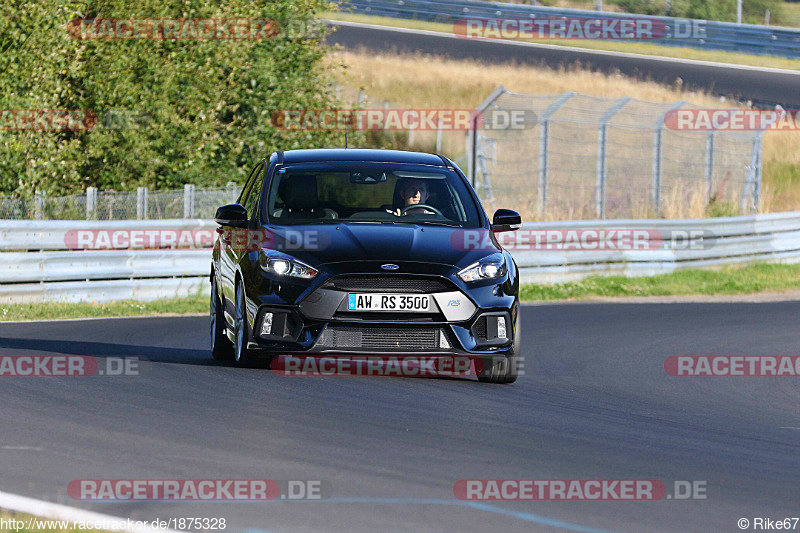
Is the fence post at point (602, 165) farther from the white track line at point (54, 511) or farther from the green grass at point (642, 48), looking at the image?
the green grass at point (642, 48)

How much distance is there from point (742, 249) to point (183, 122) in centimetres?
1029

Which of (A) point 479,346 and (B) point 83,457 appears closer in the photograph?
(B) point 83,457

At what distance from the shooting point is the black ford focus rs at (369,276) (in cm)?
945

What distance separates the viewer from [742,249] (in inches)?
990

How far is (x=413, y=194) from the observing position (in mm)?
10828

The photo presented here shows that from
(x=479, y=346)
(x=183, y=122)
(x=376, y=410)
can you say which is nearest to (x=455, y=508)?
(x=376, y=410)

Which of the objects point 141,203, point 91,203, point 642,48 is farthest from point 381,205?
point 642,48

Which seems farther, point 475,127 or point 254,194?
point 475,127

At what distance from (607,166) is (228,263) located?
87.9ft

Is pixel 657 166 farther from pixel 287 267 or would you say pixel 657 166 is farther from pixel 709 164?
pixel 287 267

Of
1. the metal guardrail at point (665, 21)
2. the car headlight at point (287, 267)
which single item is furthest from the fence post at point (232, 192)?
the metal guardrail at point (665, 21)

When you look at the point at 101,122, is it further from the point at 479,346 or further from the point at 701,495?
the point at 701,495

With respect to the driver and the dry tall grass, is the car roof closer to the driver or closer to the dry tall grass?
the driver

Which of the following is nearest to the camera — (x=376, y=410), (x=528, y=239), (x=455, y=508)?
(x=455, y=508)
